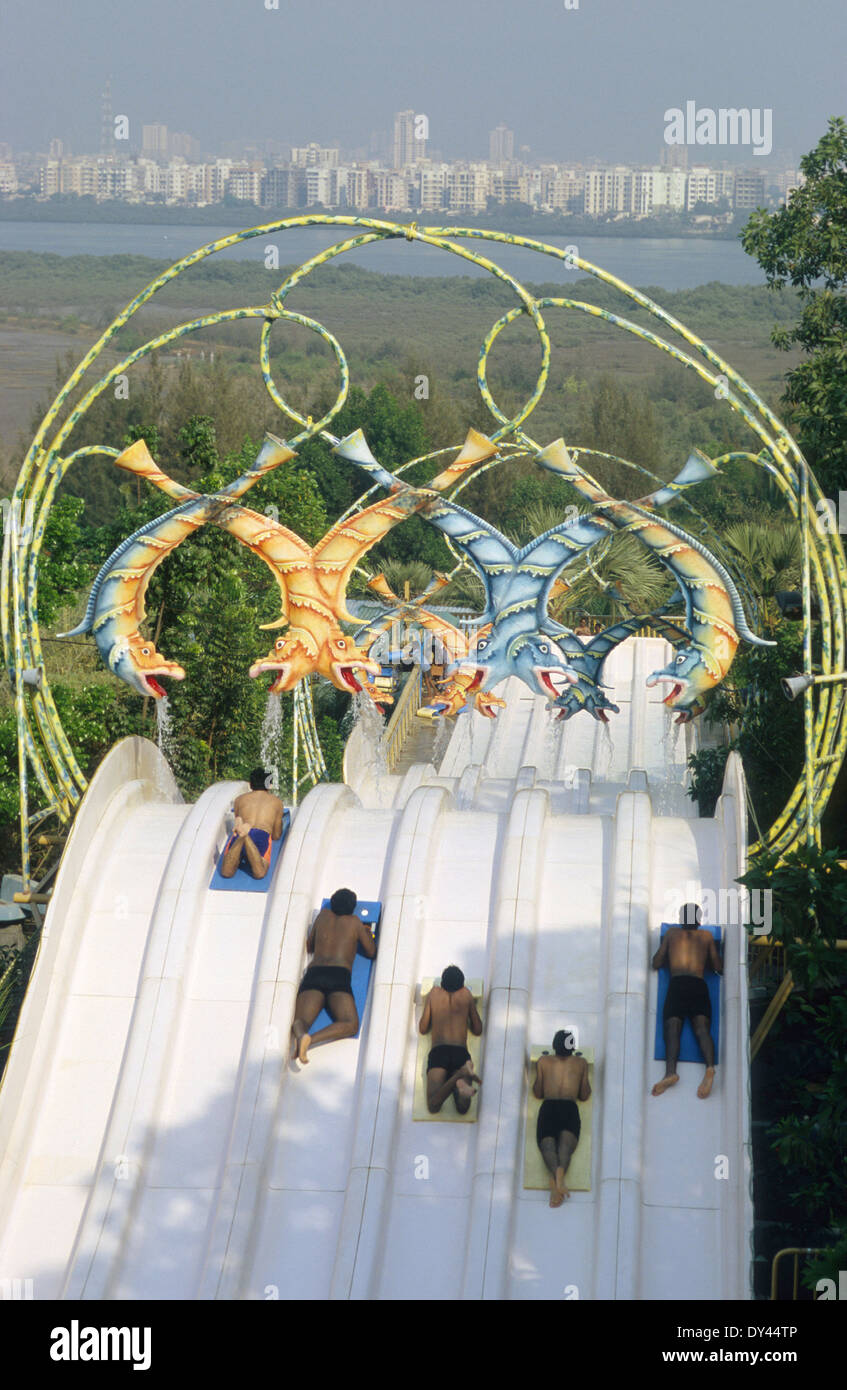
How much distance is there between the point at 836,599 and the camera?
16297mm

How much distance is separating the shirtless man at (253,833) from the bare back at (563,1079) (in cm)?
353

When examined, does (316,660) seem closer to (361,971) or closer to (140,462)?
(140,462)

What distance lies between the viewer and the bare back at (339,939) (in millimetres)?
13852

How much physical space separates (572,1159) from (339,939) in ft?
9.10

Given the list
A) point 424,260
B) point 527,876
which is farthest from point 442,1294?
point 424,260

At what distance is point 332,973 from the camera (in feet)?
45.2

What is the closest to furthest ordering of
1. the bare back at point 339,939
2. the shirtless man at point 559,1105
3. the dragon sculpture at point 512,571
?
the shirtless man at point 559,1105 < the bare back at point 339,939 < the dragon sculpture at point 512,571

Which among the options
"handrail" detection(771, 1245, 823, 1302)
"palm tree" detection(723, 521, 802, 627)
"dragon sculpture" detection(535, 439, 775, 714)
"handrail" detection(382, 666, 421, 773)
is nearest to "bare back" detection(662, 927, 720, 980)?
"handrail" detection(771, 1245, 823, 1302)

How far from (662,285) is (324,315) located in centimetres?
3166

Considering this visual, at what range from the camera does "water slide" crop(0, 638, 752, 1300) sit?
12.2 metres

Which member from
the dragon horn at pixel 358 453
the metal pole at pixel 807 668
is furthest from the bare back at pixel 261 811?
the metal pole at pixel 807 668

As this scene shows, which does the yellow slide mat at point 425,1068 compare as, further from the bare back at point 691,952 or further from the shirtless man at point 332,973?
the bare back at point 691,952
